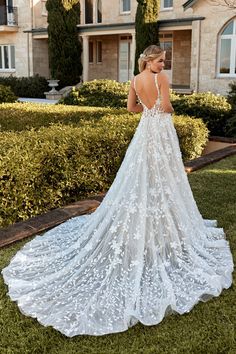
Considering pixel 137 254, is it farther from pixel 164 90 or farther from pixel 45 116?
pixel 45 116

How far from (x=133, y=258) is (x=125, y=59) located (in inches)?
966

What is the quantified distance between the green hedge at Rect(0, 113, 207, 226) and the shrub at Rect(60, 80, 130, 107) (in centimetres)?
663

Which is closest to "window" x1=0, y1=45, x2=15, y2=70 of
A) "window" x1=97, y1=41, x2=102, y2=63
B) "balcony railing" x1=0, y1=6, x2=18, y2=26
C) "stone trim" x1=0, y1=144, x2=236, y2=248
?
"balcony railing" x1=0, y1=6, x2=18, y2=26

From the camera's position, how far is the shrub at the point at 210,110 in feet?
35.8

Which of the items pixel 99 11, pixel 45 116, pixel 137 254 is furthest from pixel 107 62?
pixel 137 254

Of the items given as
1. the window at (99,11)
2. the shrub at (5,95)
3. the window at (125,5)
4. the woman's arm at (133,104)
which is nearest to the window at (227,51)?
the window at (125,5)

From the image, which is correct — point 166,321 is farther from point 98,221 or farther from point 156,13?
point 156,13

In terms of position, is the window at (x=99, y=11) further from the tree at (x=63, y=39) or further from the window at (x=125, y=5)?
the tree at (x=63, y=39)

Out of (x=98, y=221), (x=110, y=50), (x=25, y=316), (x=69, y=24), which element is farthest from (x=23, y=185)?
(x=110, y=50)

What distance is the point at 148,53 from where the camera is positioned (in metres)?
3.87

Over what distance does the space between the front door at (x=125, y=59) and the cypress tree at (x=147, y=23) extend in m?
4.72

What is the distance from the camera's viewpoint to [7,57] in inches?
1181

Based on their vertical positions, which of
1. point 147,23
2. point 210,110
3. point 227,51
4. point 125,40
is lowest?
point 210,110

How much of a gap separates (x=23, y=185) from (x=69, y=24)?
71.5 feet
